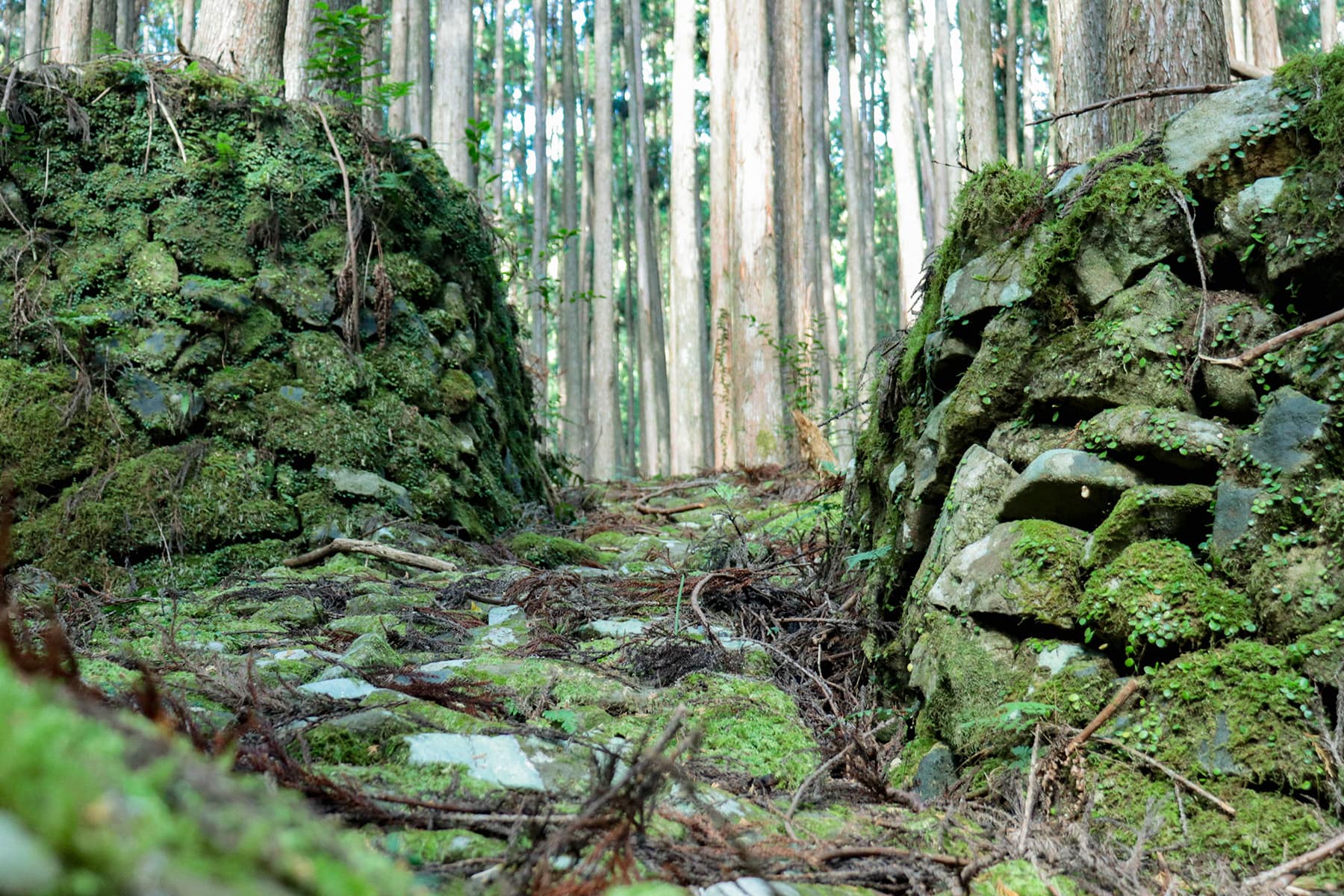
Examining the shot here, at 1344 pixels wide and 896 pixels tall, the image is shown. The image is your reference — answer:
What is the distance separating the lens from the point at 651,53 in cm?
3038

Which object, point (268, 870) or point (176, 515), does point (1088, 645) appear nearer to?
point (268, 870)

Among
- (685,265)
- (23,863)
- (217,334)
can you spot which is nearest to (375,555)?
(217,334)

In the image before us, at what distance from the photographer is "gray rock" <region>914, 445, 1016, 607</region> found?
3115 millimetres

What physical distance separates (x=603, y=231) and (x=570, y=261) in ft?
20.3

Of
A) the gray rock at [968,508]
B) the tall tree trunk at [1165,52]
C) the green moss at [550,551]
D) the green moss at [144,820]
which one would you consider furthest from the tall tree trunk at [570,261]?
the green moss at [144,820]

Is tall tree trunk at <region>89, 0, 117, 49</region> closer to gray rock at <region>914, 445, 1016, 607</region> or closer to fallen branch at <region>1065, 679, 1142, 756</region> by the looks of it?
gray rock at <region>914, 445, 1016, 607</region>

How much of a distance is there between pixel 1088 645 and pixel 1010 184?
5.80 ft

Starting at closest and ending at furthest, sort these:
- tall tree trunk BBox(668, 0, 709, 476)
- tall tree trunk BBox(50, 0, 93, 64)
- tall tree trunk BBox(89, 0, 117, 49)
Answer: tall tree trunk BBox(50, 0, 93, 64) → tall tree trunk BBox(89, 0, 117, 49) → tall tree trunk BBox(668, 0, 709, 476)

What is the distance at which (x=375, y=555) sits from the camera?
4.92 m

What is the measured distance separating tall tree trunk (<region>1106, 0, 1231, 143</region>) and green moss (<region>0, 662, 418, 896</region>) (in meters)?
4.35

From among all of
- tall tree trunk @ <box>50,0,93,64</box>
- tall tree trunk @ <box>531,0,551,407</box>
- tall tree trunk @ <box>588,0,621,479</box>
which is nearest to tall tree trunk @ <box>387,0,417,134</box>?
tall tree trunk @ <box>588,0,621,479</box>

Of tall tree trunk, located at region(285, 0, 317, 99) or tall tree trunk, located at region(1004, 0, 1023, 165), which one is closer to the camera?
tall tree trunk, located at region(285, 0, 317, 99)

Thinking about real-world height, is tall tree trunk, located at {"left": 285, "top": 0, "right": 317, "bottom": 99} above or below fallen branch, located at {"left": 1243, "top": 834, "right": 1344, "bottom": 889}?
above

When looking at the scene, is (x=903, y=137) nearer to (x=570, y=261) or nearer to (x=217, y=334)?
(x=570, y=261)
